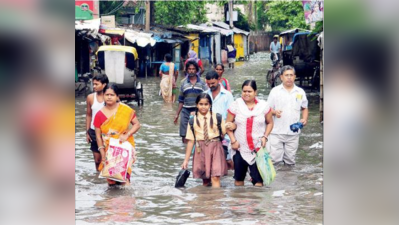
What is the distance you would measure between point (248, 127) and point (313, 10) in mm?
7107

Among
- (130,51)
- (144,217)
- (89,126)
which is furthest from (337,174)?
(130,51)

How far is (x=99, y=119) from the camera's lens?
7.91 m

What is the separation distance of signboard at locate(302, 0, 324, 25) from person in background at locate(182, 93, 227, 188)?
20.6 feet

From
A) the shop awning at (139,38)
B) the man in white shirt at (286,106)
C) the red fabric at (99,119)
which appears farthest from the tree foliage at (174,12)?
the red fabric at (99,119)

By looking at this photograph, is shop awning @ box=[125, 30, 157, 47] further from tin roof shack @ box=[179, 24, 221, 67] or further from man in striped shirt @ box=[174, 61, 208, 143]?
man in striped shirt @ box=[174, 61, 208, 143]

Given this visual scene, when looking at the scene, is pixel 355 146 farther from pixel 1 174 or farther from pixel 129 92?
pixel 129 92

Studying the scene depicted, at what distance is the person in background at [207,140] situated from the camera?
299 inches

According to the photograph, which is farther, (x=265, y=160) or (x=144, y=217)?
(x=265, y=160)

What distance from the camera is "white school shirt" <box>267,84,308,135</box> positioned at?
8.92m

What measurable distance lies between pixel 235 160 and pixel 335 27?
A: 464 cm

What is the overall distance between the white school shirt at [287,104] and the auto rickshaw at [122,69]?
8721 mm

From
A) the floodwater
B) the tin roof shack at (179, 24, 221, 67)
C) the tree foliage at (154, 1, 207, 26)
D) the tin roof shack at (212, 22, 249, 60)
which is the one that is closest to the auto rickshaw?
the floodwater

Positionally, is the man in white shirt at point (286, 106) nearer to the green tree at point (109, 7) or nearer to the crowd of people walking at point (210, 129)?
the crowd of people walking at point (210, 129)

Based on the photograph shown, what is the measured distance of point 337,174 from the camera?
10.5 feet
